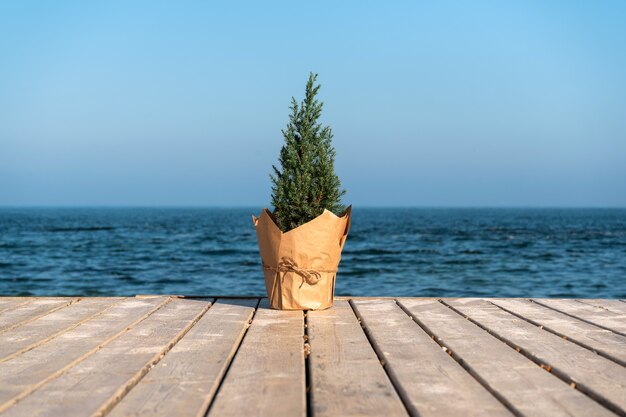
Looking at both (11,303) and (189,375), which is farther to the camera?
(11,303)

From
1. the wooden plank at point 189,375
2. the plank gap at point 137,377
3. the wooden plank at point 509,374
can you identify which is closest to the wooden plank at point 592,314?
the wooden plank at point 509,374

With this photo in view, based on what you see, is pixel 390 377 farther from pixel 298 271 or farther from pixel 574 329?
pixel 298 271

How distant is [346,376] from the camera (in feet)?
7.76

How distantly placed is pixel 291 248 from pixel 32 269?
1928cm

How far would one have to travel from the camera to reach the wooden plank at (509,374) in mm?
2006

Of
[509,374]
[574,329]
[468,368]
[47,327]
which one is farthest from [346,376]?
[47,327]

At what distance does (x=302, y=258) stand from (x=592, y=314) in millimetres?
1665

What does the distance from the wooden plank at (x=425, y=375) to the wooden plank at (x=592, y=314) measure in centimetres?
99

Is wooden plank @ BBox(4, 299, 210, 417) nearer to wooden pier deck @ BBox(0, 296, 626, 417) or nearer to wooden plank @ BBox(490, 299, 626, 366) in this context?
wooden pier deck @ BBox(0, 296, 626, 417)

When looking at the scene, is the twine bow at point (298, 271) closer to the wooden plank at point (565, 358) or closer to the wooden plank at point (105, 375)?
the wooden plank at point (105, 375)

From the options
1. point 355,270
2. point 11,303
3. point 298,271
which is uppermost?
point 298,271

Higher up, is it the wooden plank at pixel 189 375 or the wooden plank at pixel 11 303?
the wooden plank at pixel 189 375

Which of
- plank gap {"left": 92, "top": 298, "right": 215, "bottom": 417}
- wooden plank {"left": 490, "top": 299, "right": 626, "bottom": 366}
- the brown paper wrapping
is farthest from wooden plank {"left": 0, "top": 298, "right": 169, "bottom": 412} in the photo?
wooden plank {"left": 490, "top": 299, "right": 626, "bottom": 366}

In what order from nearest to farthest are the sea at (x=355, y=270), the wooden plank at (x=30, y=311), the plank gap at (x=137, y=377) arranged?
the plank gap at (x=137, y=377), the wooden plank at (x=30, y=311), the sea at (x=355, y=270)
